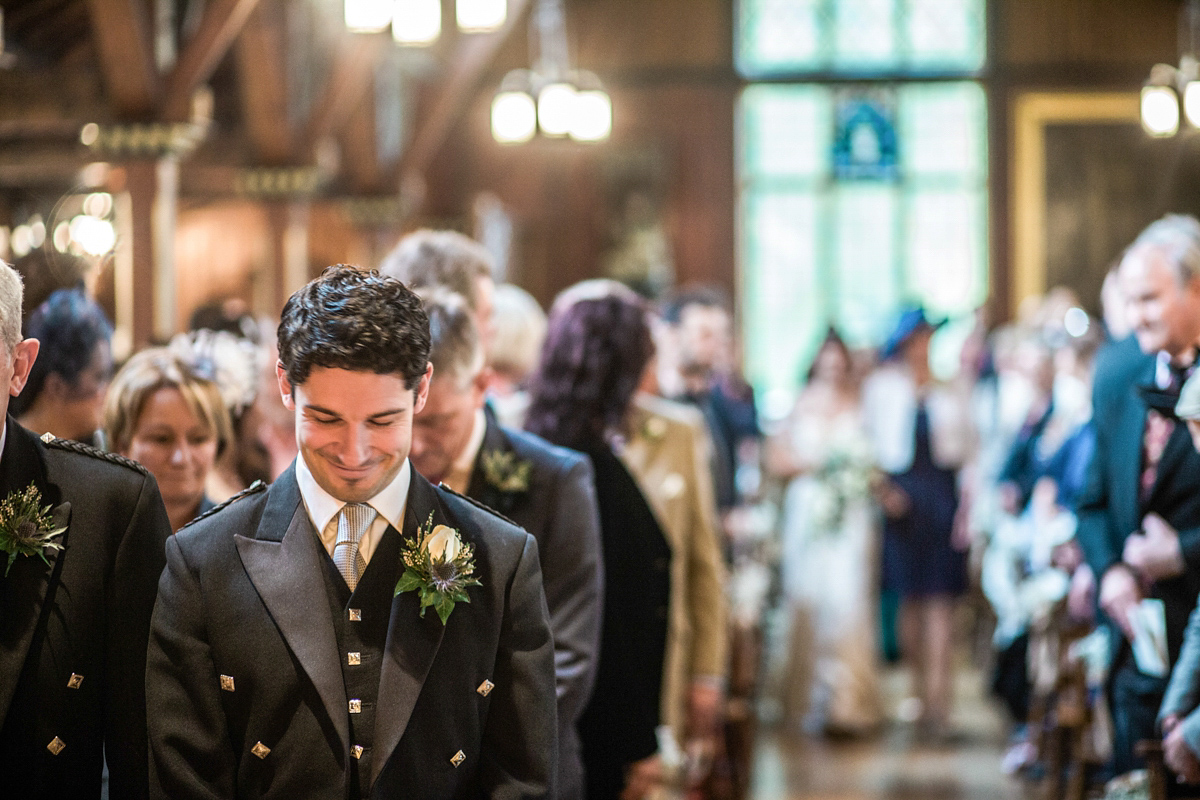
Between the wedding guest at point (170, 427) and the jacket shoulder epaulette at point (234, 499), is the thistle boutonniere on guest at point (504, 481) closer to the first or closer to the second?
→ the wedding guest at point (170, 427)

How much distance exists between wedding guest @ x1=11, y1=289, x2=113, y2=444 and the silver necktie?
1409 mm

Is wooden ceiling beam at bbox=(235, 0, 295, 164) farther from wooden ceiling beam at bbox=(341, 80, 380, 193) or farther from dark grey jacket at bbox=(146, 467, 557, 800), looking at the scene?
dark grey jacket at bbox=(146, 467, 557, 800)

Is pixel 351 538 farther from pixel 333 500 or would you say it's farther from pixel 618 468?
pixel 618 468

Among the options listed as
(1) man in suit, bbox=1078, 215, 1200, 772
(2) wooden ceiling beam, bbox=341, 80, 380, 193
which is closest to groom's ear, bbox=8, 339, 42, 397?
(1) man in suit, bbox=1078, 215, 1200, 772

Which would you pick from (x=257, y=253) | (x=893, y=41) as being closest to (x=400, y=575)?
(x=257, y=253)

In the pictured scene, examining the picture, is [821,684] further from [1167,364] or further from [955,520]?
[1167,364]

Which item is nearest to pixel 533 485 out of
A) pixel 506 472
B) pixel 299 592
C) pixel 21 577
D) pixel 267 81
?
pixel 506 472

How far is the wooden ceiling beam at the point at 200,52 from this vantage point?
682 cm

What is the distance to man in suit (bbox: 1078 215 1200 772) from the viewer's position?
374cm

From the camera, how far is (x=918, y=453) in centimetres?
770

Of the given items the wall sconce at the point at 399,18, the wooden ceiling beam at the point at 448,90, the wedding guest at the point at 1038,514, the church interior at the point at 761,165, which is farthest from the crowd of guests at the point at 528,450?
the church interior at the point at 761,165

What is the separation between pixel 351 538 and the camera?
6.45ft

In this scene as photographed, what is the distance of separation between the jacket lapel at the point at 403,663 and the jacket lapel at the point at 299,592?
51mm

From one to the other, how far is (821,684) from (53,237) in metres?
5.53
